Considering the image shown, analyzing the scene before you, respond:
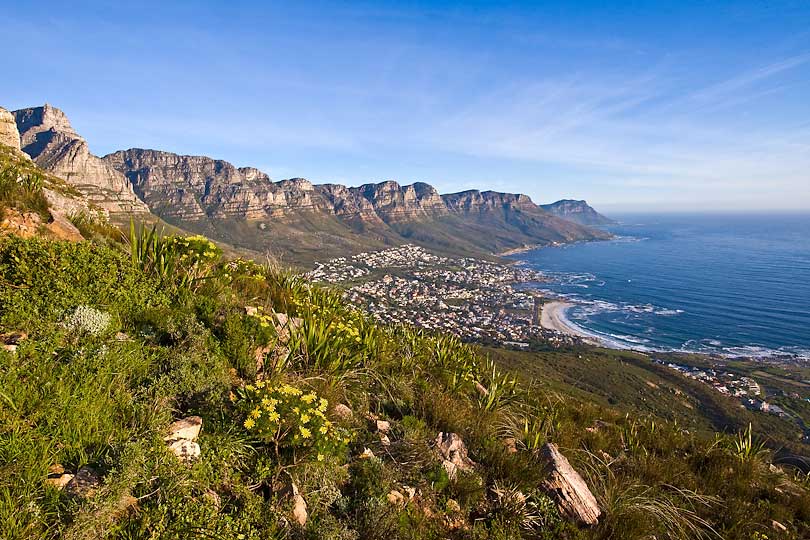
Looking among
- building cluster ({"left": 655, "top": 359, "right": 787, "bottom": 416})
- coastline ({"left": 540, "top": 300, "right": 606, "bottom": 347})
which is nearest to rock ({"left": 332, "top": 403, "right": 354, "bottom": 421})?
building cluster ({"left": 655, "top": 359, "right": 787, "bottom": 416})

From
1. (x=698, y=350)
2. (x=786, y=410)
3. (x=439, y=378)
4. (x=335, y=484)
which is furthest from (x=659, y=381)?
(x=335, y=484)

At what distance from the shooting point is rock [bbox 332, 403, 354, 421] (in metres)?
4.76

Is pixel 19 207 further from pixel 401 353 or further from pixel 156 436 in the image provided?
pixel 401 353

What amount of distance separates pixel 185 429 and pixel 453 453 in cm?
320

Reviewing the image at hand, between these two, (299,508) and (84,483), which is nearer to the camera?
(84,483)

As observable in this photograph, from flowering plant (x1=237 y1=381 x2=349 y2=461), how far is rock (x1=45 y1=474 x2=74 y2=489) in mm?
1288

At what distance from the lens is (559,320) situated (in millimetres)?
113562

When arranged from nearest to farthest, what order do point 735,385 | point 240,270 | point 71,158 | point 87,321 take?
point 87,321
point 240,270
point 735,385
point 71,158

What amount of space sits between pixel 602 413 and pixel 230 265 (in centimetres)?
1013

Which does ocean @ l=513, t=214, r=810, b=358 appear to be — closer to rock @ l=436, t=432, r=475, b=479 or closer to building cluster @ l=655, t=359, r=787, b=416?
building cluster @ l=655, t=359, r=787, b=416

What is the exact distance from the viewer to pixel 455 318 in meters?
110

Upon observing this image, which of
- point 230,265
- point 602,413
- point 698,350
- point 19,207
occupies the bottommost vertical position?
point 698,350

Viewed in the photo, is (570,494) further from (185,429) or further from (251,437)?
(185,429)

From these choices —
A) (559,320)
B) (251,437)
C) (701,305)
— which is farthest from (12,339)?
(701,305)
